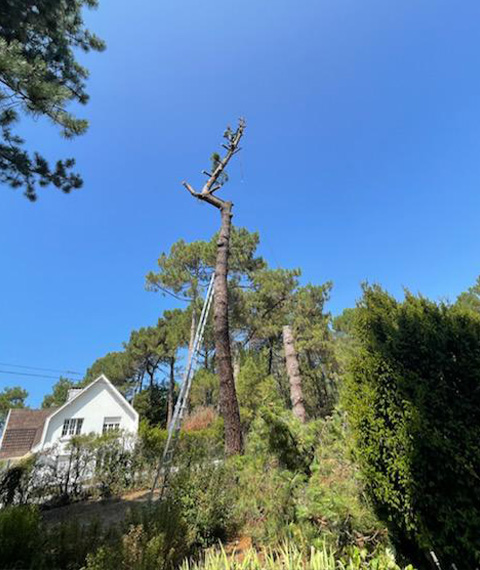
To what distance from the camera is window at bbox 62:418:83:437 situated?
649 inches

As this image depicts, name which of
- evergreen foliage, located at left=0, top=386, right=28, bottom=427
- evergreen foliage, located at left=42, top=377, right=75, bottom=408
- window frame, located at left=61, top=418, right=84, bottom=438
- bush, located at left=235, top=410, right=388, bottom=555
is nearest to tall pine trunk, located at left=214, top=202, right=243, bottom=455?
bush, located at left=235, top=410, right=388, bottom=555

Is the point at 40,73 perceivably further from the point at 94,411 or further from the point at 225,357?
the point at 94,411

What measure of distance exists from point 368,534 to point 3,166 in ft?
19.7

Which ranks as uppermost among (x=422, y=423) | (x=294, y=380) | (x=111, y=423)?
(x=111, y=423)

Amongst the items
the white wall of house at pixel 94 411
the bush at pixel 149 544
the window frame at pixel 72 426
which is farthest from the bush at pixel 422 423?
the window frame at pixel 72 426

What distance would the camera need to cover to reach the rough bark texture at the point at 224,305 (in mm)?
5195

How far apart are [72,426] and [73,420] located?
0.32 m

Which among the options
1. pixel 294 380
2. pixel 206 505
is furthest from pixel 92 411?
pixel 206 505

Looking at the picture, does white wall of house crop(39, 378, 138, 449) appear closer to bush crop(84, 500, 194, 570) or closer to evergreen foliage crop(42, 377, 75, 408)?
bush crop(84, 500, 194, 570)

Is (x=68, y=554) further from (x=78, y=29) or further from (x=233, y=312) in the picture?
(x=233, y=312)

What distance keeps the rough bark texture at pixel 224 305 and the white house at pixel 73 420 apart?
1430 cm

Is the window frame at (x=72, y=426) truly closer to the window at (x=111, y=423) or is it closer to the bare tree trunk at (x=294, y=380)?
the window at (x=111, y=423)

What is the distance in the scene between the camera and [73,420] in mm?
16828

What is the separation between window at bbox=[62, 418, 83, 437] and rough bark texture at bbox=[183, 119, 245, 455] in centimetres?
1551
